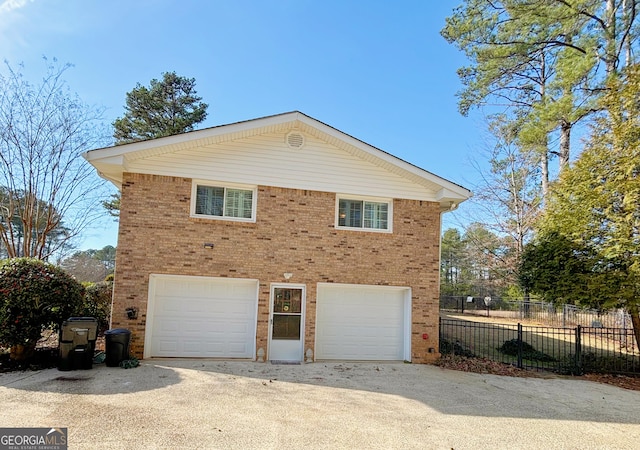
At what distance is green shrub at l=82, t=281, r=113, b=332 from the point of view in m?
11.4

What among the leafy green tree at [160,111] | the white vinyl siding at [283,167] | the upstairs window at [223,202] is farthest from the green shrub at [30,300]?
the leafy green tree at [160,111]

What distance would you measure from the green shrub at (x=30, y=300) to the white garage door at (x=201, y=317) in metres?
1.75

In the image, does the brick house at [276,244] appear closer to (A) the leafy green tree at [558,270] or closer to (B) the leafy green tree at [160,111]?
(A) the leafy green tree at [558,270]

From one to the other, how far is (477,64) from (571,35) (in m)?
3.71

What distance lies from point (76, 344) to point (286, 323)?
450 cm

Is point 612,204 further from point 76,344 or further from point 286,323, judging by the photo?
point 76,344

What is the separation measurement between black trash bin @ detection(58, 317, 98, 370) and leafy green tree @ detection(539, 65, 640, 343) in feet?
38.6

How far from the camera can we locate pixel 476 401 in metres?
6.79

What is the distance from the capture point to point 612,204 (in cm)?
984

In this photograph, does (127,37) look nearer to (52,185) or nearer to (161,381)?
(52,185)

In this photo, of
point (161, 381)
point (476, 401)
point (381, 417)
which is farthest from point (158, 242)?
point (476, 401)

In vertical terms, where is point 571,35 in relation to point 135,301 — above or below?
above

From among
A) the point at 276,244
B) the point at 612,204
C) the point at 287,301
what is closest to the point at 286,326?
the point at 287,301

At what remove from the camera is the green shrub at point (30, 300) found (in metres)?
7.43
